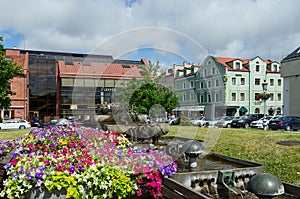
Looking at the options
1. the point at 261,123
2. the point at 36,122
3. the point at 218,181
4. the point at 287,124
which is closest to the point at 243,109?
the point at 261,123

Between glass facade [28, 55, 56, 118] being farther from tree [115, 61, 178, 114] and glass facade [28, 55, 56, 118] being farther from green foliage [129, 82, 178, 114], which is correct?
green foliage [129, 82, 178, 114]

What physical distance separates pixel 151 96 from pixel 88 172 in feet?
42.7

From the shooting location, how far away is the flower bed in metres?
4.40

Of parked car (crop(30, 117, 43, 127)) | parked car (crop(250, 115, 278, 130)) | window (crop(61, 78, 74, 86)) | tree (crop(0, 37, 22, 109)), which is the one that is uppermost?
window (crop(61, 78, 74, 86))

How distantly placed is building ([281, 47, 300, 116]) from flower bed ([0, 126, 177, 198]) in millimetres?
35686

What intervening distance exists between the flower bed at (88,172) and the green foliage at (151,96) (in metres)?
10.8

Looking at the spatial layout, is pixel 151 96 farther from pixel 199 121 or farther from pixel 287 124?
pixel 287 124

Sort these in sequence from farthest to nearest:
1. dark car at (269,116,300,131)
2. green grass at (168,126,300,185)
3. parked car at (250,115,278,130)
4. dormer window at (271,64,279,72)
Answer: dormer window at (271,64,279,72)
parked car at (250,115,278,130)
dark car at (269,116,300,131)
green grass at (168,126,300,185)

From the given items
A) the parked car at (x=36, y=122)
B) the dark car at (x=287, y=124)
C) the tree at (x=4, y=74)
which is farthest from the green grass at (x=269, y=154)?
→ the parked car at (x=36, y=122)

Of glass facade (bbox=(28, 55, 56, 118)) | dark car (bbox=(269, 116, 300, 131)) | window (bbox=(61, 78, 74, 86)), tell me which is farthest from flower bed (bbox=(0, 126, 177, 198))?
glass facade (bbox=(28, 55, 56, 118))

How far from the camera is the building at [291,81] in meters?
36.8

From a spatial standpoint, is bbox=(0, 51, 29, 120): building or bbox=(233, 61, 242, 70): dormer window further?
bbox=(233, 61, 242, 70): dormer window

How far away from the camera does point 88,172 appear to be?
461 centimetres

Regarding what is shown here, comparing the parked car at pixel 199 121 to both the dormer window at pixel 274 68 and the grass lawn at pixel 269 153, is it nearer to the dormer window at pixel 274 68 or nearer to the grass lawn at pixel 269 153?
the grass lawn at pixel 269 153
